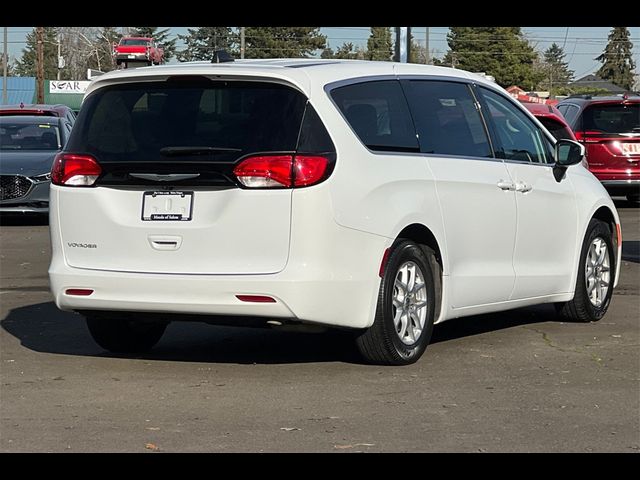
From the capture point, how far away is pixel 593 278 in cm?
999

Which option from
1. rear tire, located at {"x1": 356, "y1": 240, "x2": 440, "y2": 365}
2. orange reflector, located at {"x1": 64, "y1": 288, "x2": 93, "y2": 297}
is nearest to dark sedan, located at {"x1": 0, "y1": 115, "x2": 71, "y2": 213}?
orange reflector, located at {"x1": 64, "y1": 288, "x2": 93, "y2": 297}

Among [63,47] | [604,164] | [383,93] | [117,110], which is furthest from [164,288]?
[63,47]

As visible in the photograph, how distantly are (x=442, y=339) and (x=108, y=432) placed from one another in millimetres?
3336

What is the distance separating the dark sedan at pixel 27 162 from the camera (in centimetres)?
1884

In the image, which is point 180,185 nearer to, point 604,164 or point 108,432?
point 108,432

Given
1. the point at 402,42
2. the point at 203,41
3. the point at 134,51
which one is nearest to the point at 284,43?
the point at 203,41

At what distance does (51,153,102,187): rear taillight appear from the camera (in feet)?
25.7

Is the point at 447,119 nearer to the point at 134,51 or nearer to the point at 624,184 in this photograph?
the point at 624,184

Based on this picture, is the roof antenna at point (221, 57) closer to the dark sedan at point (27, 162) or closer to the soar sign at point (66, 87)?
the dark sedan at point (27, 162)

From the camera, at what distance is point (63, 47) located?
139 meters

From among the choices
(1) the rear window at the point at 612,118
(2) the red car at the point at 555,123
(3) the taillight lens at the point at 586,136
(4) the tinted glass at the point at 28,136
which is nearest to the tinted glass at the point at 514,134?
(2) the red car at the point at 555,123

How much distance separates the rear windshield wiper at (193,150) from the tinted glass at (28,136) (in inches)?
512

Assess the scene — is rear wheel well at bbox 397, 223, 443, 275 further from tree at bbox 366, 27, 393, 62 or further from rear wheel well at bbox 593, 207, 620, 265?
tree at bbox 366, 27, 393, 62

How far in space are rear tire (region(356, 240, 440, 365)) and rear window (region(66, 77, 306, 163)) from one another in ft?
3.30
